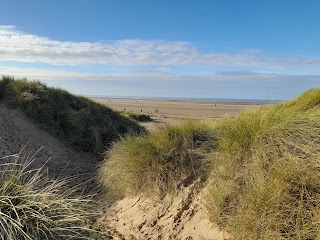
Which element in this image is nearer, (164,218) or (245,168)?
(245,168)

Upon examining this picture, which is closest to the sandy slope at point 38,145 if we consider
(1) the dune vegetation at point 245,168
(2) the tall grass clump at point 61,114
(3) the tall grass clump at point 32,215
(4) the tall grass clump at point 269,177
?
(2) the tall grass clump at point 61,114

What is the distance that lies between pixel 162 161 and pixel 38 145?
6215mm

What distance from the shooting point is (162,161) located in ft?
23.3

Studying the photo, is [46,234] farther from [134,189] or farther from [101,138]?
[101,138]

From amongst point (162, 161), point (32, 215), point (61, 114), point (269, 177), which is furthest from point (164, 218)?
point (61, 114)

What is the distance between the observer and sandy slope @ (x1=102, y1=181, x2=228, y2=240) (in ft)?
19.0

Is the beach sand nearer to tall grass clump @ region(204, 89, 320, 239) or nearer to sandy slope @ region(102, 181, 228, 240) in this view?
sandy slope @ region(102, 181, 228, 240)

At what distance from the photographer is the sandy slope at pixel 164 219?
19.0 ft

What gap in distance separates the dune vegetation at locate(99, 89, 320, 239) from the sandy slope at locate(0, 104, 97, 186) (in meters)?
2.86

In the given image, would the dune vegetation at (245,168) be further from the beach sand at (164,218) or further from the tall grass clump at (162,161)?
the beach sand at (164,218)

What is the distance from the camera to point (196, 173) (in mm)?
6941

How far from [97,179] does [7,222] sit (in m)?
4.69

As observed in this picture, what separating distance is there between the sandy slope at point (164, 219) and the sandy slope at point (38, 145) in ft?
11.4

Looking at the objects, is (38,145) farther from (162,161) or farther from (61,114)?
(162,161)
